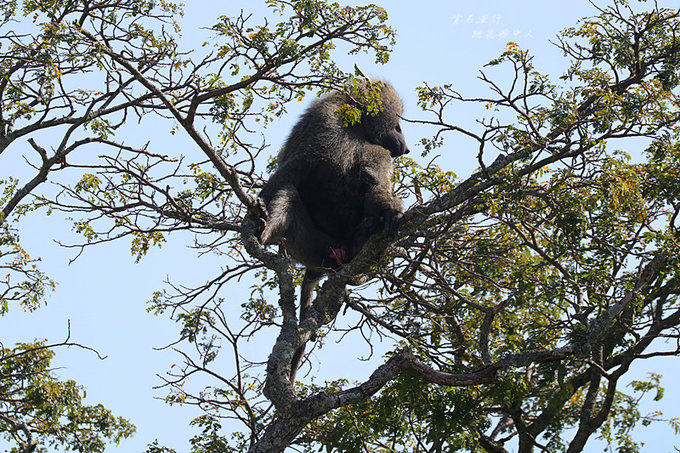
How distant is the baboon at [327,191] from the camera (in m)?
6.68

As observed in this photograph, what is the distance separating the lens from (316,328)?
5.97m

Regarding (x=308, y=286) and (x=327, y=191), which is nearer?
(x=327, y=191)

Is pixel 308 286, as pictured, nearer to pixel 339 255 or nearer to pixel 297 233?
pixel 339 255

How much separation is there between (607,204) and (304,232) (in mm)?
2881

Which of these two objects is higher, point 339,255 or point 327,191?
point 327,191

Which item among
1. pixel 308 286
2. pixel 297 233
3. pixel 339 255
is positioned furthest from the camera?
pixel 308 286

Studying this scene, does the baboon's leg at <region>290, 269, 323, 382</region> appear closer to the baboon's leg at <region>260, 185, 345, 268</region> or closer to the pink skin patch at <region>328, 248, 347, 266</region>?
the baboon's leg at <region>260, 185, 345, 268</region>

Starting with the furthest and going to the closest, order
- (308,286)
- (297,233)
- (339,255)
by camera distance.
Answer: (308,286)
(339,255)
(297,233)

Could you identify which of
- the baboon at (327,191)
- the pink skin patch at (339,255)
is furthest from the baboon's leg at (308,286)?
the pink skin patch at (339,255)

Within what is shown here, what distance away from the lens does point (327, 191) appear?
7125 millimetres

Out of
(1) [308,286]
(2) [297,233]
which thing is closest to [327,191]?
(2) [297,233]

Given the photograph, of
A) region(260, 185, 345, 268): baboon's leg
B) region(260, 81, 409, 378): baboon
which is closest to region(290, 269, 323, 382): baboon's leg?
region(260, 81, 409, 378): baboon

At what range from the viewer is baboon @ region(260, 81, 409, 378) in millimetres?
6680

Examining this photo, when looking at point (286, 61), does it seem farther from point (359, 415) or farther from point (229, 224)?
point (359, 415)
